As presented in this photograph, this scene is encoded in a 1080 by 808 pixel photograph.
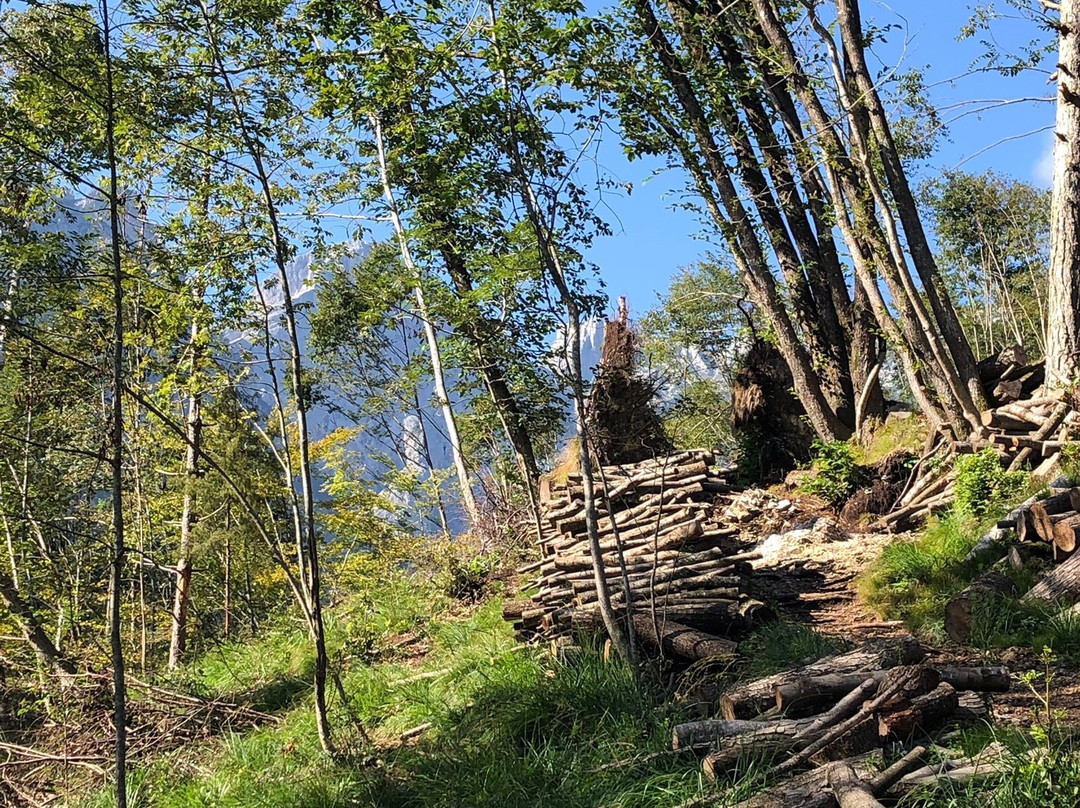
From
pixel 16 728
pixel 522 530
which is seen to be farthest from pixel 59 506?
pixel 522 530

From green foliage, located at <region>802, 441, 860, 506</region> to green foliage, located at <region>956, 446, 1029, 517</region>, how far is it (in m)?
2.02

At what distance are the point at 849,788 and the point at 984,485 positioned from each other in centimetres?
552

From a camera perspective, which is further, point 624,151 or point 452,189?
point 624,151

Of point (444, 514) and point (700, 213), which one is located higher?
point (700, 213)

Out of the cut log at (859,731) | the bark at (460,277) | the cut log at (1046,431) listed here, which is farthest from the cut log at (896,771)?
the bark at (460,277)

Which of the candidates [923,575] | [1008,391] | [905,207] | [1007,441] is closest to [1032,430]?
[1007,441]

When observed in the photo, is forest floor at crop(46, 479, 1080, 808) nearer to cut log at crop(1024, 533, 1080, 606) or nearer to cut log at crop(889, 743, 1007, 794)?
cut log at crop(889, 743, 1007, 794)

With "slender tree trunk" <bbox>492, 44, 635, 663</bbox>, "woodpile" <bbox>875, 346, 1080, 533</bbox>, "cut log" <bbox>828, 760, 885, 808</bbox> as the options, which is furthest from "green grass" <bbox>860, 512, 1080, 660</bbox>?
"slender tree trunk" <bbox>492, 44, 635, 663</bbox>

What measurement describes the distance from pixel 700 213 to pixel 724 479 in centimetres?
425

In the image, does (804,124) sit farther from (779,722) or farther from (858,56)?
(779,722)

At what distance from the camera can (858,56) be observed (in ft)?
30.0

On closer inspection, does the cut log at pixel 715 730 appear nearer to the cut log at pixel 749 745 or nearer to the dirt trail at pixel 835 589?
the cut log at pixel 749 745

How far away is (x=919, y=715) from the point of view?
11.8 ft

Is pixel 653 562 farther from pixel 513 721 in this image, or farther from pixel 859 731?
pixel 859 731
